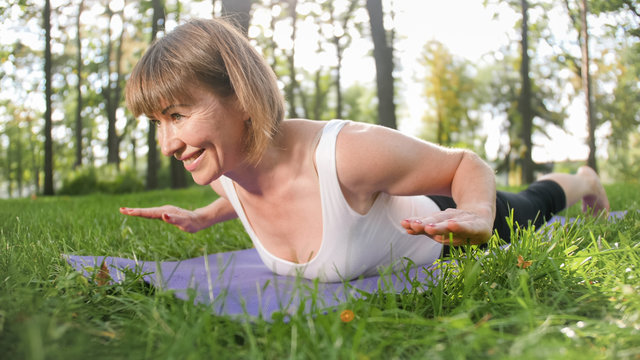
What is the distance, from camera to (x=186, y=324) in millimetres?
1269

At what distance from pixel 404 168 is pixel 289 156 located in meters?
0.59

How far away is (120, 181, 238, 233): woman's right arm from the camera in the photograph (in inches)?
106

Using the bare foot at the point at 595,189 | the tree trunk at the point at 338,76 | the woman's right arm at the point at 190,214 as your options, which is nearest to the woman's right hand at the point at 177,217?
the woman's right arm at the point at 190,214

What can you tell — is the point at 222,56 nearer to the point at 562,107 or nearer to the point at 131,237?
the point at 131,237

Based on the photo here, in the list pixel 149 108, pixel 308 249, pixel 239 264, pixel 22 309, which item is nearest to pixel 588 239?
pixel 308 249

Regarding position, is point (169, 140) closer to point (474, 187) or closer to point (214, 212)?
point (214, 212)

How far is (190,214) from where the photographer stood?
2.89 metres

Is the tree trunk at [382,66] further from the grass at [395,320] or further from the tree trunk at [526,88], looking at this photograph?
the tree trunk at [526,88]

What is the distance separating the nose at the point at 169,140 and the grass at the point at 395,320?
2.02ft

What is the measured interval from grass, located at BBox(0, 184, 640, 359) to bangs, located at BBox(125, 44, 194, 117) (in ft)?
2.61

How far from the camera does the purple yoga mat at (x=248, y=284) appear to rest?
4.92 feet

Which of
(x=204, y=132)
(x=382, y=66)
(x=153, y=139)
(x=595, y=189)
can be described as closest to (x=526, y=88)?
(x=382, y=66)

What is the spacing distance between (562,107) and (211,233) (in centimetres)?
2646

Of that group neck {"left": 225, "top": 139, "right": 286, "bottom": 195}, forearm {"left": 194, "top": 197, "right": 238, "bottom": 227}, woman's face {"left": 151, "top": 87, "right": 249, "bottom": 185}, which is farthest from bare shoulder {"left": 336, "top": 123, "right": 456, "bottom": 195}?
forearm {"left": 194, "top": 197, "right": 238, "bottom": 227}
